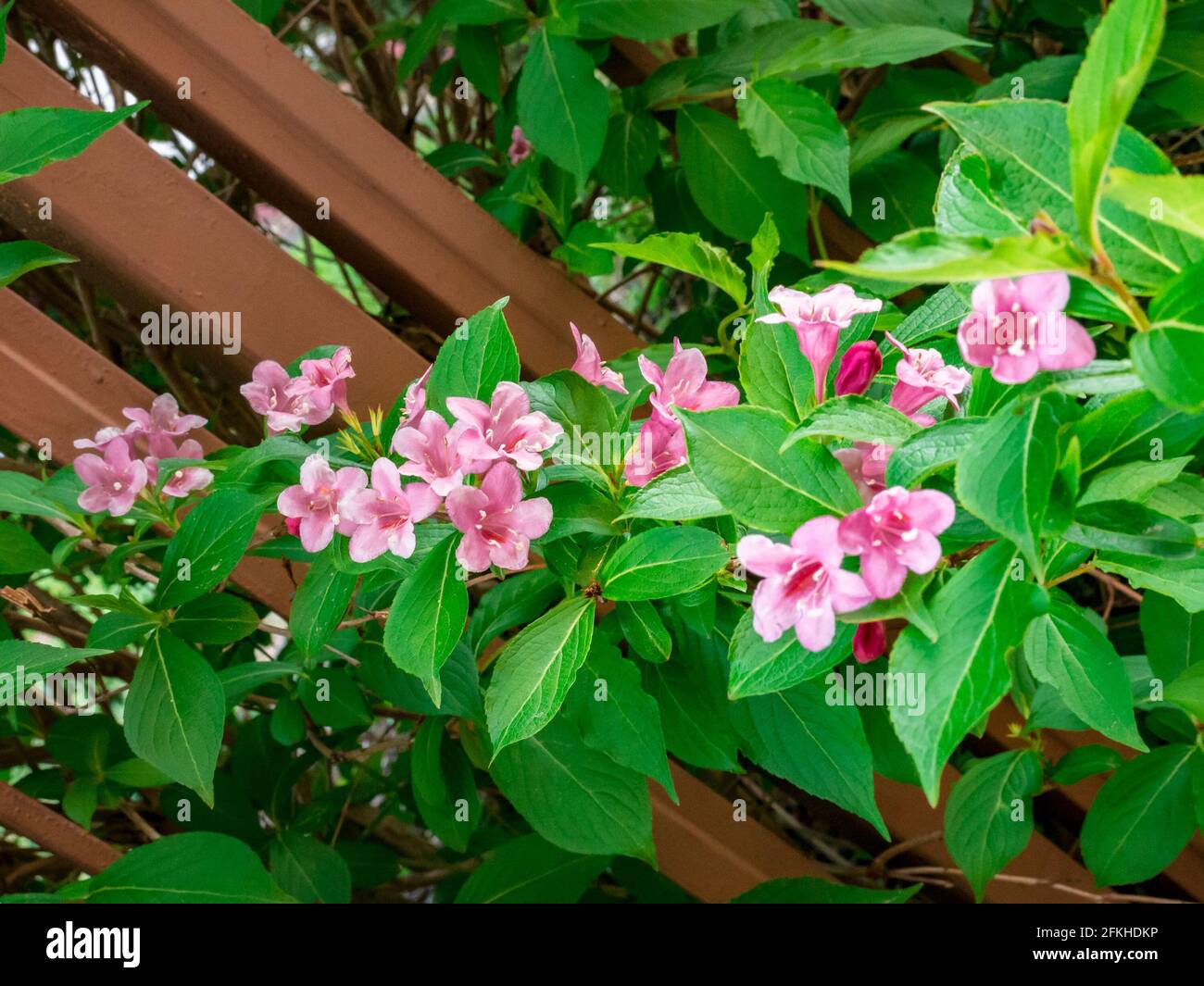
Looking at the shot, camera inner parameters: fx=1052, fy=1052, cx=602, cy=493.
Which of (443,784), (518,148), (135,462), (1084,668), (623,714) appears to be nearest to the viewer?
(1084,668)

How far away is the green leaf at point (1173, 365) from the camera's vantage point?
1.26 feet

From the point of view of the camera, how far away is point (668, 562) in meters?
0.57

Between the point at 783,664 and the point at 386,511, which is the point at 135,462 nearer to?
the point at 386,511

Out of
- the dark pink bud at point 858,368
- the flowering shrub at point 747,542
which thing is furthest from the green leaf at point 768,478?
the dark pink bud at point 858,368

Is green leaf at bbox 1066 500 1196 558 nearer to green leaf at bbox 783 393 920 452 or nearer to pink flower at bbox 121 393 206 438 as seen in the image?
green leaf at bbox 783 393 920 452

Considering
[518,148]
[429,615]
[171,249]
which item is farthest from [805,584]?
[518,148]

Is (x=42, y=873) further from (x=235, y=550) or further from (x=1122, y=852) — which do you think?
(x=1122, y=852)

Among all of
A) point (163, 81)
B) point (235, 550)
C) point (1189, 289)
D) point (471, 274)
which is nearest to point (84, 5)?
point (163, 81)

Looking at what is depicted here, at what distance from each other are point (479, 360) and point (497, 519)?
0.36 feet

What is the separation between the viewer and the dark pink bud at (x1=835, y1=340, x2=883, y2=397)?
0.57m

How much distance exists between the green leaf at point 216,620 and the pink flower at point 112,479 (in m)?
0.09

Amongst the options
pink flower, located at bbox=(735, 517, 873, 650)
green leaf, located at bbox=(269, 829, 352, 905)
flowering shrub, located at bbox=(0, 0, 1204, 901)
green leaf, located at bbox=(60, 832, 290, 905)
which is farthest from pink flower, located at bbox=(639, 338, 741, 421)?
green leaf, located at bbox=(269, 829, 352, 905)

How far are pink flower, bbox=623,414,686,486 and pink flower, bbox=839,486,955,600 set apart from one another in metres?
0.19

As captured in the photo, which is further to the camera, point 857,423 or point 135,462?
point 135,462
